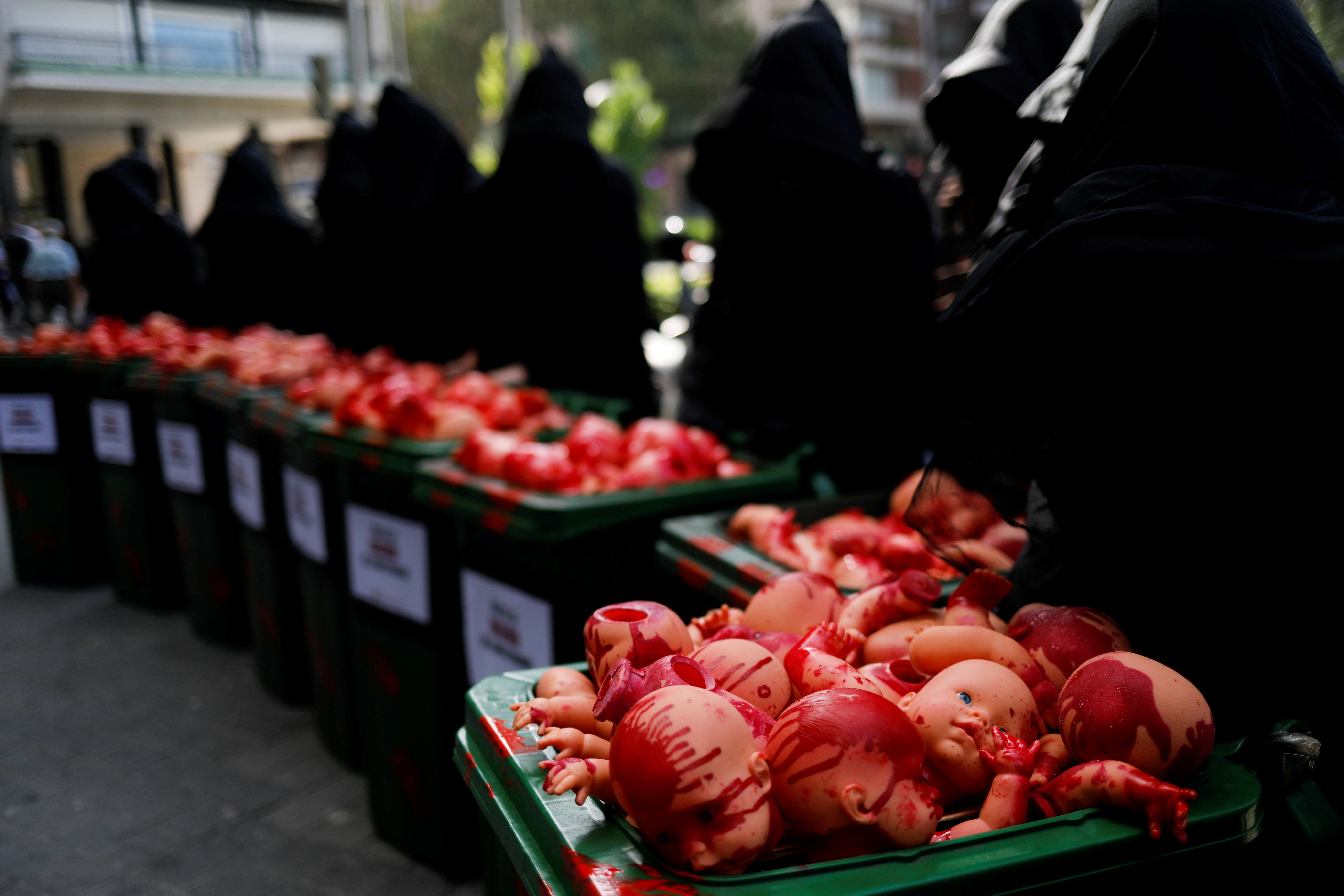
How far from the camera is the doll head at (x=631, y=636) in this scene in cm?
126

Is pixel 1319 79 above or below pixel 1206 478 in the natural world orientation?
above

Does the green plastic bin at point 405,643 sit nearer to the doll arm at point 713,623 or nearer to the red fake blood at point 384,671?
the red fake blood at point 384,671

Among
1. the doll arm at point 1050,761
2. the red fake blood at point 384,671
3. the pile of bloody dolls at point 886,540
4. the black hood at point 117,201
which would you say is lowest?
the red fake blood at point 384,671

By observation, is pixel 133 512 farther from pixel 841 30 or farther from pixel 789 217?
pixel 841 30

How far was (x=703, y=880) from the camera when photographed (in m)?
0.93

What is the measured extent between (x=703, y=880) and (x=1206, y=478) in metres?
0.91

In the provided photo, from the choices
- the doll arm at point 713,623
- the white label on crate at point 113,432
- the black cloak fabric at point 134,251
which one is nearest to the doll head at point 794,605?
the doll arm at point 713,623

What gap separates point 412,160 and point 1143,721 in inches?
195

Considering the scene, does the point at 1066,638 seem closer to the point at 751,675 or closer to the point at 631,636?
the point at 751,675

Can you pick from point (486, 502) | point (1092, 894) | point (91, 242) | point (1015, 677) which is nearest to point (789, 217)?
point (486, 502)

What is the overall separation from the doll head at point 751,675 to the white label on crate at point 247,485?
3.23 m

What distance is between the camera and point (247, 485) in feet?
13.4

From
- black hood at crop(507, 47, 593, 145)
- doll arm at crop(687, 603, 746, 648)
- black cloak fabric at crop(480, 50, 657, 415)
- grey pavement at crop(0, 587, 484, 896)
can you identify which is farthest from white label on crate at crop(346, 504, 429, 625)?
black hood at crop(507, 47, 593, 145)

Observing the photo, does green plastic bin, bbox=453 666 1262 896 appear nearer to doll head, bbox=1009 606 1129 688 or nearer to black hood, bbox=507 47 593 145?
doll head, bbox=1009 606 1129 688
